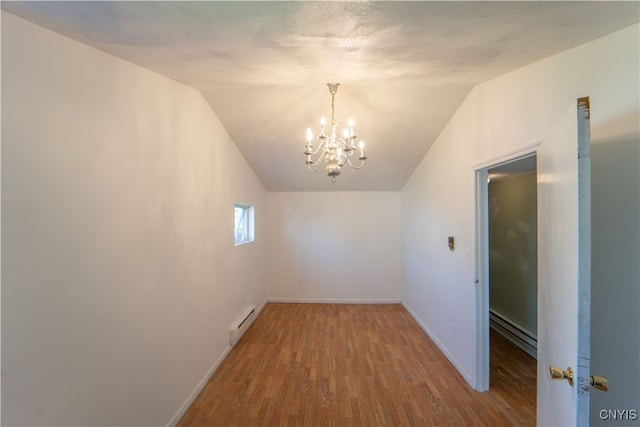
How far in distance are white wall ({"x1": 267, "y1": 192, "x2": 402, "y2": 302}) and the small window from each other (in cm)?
77

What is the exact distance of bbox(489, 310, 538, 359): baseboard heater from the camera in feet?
9.18

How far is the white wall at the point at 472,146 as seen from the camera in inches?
46.3

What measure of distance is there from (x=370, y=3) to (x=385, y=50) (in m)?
0.40

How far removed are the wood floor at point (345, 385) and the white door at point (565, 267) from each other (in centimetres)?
97

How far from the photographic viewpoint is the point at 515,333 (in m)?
3.06

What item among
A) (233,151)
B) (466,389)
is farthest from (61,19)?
(466,389)

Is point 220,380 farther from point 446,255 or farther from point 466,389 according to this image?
point 446,255

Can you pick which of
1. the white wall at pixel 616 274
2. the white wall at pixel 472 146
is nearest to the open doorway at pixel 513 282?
the white wall at pixel 472 146

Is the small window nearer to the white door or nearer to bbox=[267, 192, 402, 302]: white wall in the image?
bbox=[267, 192, 402, 302]: white wall

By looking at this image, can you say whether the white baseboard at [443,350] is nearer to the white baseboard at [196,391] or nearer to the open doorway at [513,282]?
the open doorway at [513,282]

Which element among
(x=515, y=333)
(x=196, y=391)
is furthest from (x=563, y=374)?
(x=515, y=333)

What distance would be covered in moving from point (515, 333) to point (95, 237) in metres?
4.16

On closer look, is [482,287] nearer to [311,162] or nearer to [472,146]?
[472,146]

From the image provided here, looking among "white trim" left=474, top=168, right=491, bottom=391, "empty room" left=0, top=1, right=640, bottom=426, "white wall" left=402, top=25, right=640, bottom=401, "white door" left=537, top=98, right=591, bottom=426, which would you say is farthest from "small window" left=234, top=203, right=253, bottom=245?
"white door" left=537, top=98, right=591, bottom=426
